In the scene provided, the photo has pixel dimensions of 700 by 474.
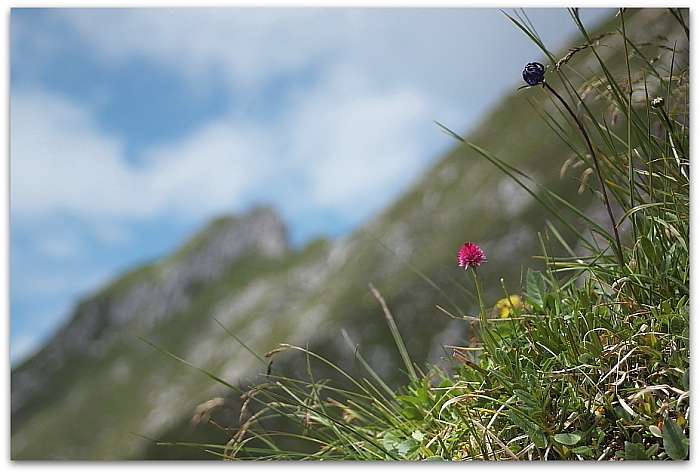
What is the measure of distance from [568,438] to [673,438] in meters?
0.23

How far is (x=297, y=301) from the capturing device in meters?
39.9

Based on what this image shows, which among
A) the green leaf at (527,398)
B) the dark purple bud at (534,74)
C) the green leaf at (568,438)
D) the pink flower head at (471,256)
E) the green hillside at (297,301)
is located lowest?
the green hillside at (297,301)

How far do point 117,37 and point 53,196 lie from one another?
100 centimetres

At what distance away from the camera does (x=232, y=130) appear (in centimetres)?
458

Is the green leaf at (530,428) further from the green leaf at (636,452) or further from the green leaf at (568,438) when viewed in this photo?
the green leaf at (636,452)

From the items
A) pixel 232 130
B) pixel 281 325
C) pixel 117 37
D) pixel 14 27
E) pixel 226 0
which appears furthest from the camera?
pixel 281 325

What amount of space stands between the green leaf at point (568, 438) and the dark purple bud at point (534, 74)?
878mm

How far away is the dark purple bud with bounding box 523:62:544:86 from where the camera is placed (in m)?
1.38

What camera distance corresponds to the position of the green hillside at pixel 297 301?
19688 millimetres

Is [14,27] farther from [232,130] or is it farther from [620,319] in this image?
[620,319]

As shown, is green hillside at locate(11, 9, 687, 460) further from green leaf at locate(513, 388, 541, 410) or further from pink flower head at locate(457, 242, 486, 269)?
green leaf at locate(513, 388, 541, 410)

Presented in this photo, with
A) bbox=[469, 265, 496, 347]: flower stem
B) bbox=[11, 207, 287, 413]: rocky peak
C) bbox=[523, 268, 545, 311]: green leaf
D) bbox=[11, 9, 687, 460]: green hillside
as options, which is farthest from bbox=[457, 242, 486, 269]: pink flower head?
bbox=[11, 207, 287, 413]: rocky peak

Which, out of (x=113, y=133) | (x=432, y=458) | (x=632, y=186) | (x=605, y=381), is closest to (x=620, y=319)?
(x=605, y=381)

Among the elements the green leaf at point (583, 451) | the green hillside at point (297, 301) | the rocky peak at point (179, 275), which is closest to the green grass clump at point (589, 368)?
the green leaf at point (583, 451)
